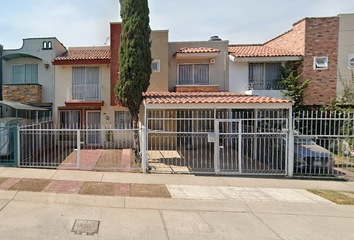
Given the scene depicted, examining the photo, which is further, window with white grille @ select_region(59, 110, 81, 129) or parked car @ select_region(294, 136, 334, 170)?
window with white grille @ select_region(59, 110, 81, 129)

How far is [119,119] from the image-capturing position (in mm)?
12438

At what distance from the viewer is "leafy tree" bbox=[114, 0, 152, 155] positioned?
7.87 meters

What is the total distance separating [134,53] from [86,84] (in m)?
5.99

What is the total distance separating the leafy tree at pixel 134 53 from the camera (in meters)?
7.87

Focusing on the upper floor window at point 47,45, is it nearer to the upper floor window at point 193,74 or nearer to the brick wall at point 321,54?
the upper floor window at point 193,74

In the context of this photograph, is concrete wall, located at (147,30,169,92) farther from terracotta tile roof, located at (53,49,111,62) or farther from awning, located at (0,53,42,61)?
awning, located at (0,53,42,61)

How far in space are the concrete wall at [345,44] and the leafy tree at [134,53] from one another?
11.4 metres

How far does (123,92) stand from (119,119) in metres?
4.85

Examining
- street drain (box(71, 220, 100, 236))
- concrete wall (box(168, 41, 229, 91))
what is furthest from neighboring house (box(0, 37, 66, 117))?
street drain (box(71, 220, 100, 236))

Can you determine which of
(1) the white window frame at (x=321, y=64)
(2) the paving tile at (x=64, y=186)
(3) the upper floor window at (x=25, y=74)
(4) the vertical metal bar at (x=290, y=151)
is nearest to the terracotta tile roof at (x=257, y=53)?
(1) the white window frame at (x=321, y=64)

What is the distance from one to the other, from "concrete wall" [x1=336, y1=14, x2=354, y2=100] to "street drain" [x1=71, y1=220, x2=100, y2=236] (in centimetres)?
1401

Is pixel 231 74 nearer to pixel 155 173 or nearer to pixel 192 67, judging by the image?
pixel 192 67

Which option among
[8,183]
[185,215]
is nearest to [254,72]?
[185,215]

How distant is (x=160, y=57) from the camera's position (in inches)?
471
